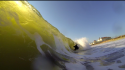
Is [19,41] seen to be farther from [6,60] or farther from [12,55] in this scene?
[6,60]

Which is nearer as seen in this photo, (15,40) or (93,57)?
(15,40)

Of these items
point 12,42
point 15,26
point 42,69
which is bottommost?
point 42,69

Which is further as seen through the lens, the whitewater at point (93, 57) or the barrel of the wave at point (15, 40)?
the whitewater at point (93, 57)

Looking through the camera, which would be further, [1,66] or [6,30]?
[6,30]

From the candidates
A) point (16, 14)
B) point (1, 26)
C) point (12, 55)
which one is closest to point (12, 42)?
point (12, 55)

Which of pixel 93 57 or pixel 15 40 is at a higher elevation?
pixel 93 57

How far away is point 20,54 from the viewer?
4.65 feet

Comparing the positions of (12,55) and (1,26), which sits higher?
(1,26)

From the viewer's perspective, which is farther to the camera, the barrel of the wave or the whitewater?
the whitewater

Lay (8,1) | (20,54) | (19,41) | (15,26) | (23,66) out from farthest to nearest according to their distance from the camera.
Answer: (8,1) → (15,26) → (19,41) → (20,54) → (23,66)

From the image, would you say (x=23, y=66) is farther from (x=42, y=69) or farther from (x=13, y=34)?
(x=13, y=34)

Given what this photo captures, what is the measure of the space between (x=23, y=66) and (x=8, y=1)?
1968 millimetres

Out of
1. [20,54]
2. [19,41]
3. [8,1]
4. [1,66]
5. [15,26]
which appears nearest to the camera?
[1,66]

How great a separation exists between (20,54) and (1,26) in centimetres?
82
